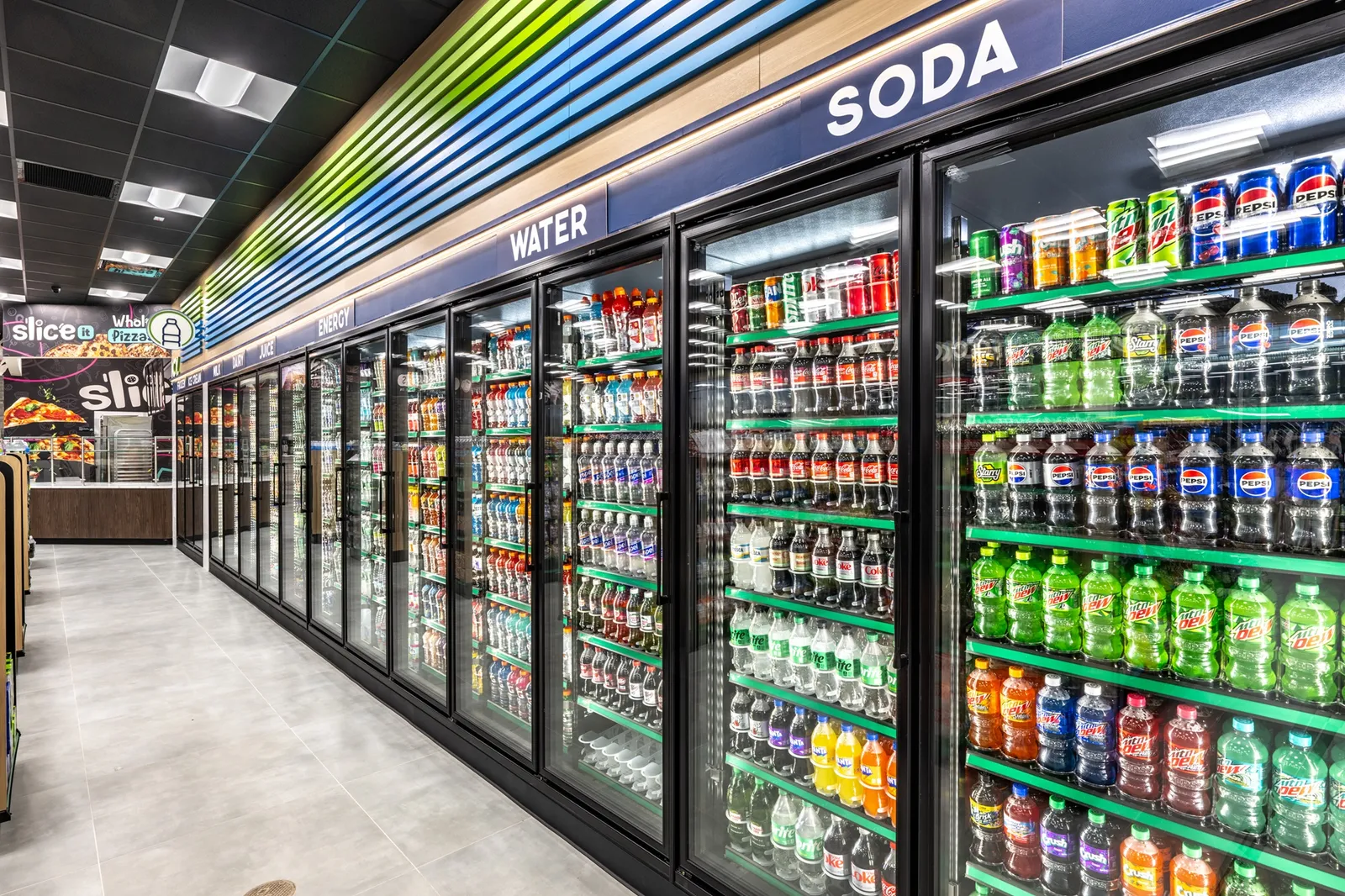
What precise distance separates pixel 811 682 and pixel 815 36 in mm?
2118

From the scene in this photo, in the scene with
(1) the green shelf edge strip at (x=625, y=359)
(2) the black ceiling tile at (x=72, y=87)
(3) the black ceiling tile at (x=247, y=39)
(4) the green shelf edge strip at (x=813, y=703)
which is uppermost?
(2) the black ceiling tile at (x=72, y=87)

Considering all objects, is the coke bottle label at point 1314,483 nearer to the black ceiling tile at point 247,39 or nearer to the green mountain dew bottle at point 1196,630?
the green mountain dew bottle at point 1196,630

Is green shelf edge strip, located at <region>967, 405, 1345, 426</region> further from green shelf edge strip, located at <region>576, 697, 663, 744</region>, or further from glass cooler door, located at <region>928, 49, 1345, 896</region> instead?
green shelf edge strip, located at <region>576, 697, 663, 744</region>

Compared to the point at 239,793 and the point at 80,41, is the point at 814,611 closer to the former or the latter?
the point at 239,793

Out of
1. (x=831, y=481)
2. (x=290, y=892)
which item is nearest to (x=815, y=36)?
(x=831, y=481)

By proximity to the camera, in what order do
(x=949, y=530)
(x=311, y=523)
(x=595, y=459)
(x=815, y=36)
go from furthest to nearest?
(x=311, y=523)
(x=595, y=459)
(x=815, y=36)
(x=949, y=530)

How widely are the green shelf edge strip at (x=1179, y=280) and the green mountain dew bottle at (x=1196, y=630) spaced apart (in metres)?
0.71

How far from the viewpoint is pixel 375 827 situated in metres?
3.04

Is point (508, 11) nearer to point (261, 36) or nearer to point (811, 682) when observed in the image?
point (261, 36)

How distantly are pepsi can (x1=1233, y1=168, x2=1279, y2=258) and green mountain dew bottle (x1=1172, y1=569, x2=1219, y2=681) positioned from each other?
0.76 meters

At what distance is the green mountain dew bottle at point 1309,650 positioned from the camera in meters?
1.47

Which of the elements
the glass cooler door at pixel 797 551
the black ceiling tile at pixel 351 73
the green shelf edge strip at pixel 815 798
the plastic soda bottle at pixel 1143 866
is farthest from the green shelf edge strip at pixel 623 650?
the black ceiling tile at pixel 351 73

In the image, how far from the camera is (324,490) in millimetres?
6172

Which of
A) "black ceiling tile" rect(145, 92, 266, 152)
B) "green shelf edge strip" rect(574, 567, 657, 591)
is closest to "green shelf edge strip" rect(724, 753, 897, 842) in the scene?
"green shelf edge strip" rect(574, 567, 657, 591)
